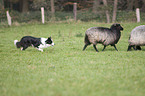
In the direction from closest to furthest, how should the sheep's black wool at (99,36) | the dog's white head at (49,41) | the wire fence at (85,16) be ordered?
the sheep's black wool at (99,36), the dog's white head at (49,41), the wire fence at (85,16)

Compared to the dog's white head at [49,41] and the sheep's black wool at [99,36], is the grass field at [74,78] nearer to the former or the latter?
the sheep's black wool at [99,36]

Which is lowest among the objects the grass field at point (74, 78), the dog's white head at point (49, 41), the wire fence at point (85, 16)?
Answer: the grass field at point (74, 78)

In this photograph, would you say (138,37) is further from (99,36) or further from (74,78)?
(74,78)

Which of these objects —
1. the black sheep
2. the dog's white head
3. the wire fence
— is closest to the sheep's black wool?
the black sheep

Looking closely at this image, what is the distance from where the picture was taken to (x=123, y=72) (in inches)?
213

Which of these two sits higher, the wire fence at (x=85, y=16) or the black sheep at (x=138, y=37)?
the wire fence at (x=85, y=16)

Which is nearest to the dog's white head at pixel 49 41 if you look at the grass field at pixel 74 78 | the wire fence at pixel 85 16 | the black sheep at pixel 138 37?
the grass field at pixel 74 78

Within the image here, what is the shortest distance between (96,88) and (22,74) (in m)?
2.43

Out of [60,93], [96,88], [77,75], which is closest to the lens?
[60,93]

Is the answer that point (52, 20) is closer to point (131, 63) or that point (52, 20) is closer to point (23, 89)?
point (131, 63)

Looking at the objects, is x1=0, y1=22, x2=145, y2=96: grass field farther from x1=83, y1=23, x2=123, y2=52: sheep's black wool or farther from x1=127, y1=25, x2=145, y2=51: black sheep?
x1=127, y1=25, x2=145, y2=51: black sheep

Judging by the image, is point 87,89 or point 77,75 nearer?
point 87,89

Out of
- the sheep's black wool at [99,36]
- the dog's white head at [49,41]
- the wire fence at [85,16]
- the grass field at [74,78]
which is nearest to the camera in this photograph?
the grass field at [74,78]

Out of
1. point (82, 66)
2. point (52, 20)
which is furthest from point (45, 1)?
point (82, 66)
